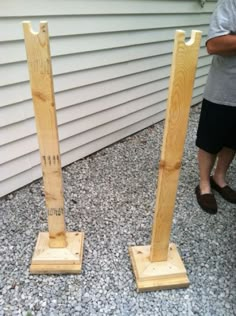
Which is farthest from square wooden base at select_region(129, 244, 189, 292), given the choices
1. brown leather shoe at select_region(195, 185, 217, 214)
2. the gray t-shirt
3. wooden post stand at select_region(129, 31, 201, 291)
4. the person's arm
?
the person's arm

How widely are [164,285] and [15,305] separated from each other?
0.73m

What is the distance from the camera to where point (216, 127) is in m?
1.85

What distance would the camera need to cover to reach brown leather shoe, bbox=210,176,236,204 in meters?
2.21

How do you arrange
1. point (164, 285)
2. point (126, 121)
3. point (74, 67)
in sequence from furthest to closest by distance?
1. point (126, 121)
2. point (74, 67)
3. point (164, 285)

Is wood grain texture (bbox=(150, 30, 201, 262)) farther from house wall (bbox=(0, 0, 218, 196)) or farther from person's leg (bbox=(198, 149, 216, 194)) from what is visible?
house wall (bbox=(0, 0, 218, 196))

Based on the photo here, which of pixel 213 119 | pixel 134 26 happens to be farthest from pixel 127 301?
pixel 134 26

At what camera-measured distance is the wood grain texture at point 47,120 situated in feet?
3.88

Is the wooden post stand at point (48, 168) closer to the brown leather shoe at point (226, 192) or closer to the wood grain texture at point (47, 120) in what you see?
the wood grain texture at point (47, 120)

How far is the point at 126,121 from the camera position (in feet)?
9.79

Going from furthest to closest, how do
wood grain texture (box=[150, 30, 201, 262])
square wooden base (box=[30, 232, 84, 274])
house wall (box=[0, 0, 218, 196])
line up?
house wall (box=[0, 0, 218, 196]), square wooden base (box=[30, 232, 84, 274]), wood grain texture (box=[150, 30, 201, 262])

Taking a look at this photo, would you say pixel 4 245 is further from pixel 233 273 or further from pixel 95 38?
pixel 95 38

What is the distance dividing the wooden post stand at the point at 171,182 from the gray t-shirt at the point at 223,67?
512mm

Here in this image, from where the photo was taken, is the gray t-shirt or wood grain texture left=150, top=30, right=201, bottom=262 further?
the gray t-shirt

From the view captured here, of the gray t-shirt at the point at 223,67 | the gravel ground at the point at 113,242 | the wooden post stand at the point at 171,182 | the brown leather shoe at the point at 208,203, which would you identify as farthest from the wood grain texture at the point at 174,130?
the brown leather shoe at the point at 208,203
